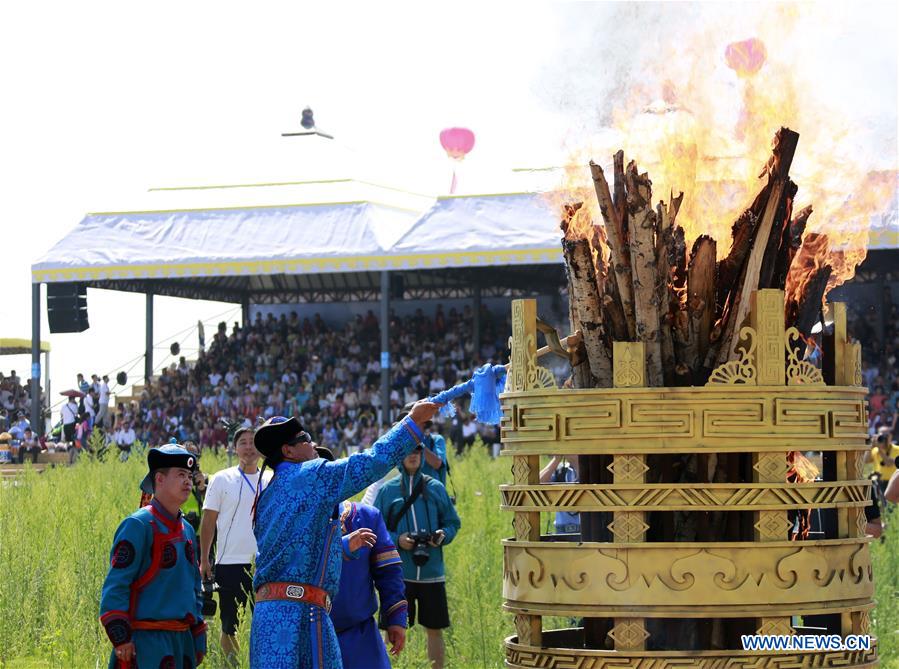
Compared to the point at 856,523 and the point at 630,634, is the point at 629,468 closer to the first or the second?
the point at 630,634

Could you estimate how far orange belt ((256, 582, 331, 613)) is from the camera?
6668mm

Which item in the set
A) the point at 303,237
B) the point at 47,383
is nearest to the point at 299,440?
the point at 303,237

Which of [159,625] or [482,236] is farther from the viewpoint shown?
[482,236]

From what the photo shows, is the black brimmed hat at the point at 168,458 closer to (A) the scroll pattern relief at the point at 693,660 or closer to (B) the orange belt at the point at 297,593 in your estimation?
(B) the orange belt at the point at 297,593

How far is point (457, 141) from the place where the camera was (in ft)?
124

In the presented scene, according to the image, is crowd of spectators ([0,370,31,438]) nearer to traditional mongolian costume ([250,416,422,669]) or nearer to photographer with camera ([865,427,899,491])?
photographer with camera ([865,427,899,491])

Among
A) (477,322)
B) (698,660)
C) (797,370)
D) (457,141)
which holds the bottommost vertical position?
(698,660)

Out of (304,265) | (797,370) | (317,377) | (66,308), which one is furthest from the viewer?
(317,377)

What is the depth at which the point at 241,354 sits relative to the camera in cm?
3644

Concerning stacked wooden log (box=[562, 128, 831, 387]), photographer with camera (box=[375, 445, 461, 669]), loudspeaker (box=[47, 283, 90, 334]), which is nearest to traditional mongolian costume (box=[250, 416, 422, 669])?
stacked wooden log (box=[562, 128, 831, 387])

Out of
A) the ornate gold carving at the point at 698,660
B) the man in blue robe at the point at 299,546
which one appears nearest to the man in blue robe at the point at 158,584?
the man in blue robe at the point at 299,546

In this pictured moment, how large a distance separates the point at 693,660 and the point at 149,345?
3202 centimetres

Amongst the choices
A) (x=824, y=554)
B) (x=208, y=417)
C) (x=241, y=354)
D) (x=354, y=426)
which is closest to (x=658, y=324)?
(x=824, y=554)

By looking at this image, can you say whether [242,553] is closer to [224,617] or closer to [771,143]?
[224,617]
